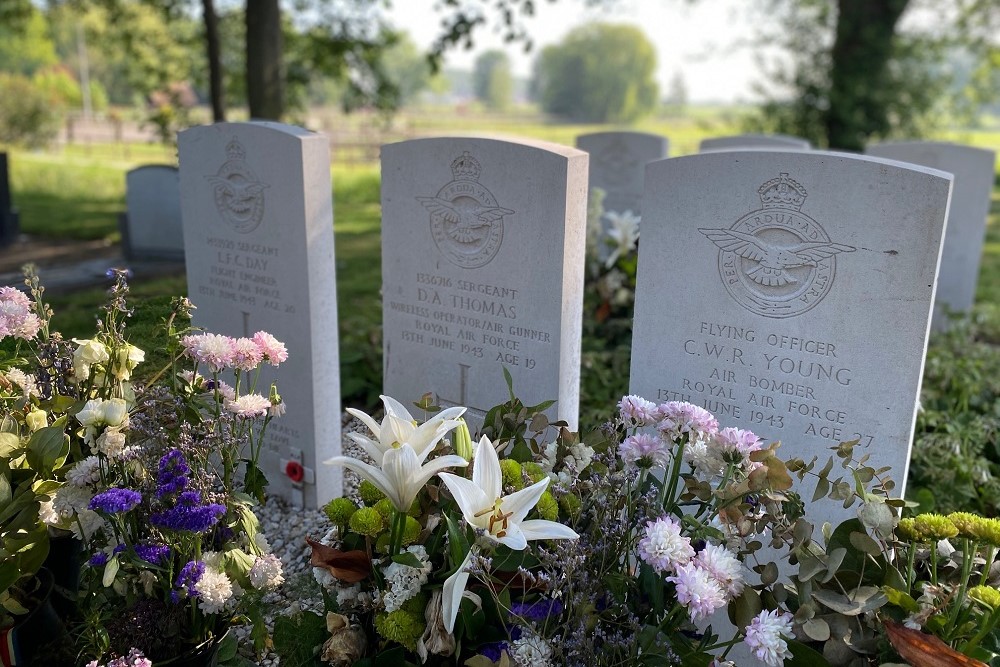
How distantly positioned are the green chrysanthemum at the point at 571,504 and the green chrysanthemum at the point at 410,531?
0.36 meters

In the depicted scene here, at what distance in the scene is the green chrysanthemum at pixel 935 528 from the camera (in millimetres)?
1686

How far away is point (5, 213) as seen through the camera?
9.58 meters

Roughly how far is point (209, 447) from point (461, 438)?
0.59 meters

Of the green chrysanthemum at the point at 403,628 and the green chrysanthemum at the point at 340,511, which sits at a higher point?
the green chrysanthemum at the point at 340,511

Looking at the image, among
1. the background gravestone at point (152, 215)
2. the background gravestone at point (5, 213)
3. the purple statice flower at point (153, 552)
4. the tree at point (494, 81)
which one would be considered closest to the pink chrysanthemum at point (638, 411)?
the purple statice flower at point (153, 552)

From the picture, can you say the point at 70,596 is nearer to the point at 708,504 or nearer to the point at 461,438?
the point at 461,438

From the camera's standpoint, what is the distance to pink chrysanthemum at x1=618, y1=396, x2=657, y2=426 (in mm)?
1957

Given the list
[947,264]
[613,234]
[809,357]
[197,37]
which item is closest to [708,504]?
[809,357]

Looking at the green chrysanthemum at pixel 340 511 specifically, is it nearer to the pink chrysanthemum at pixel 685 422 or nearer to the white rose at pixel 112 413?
the white rose at pixel 112 413

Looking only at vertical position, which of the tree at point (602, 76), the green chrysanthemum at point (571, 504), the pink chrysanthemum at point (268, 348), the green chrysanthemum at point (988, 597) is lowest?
the green chrysanthemum at point (988, 597)

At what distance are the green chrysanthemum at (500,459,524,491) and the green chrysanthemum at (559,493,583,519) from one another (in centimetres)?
12

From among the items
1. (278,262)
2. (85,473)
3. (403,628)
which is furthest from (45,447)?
(278,262)

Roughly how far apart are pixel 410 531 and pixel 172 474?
1.75ft

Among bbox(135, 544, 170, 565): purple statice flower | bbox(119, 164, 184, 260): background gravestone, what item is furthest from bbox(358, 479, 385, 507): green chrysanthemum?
bbox(119, 164, 184, 260): background gravestone
